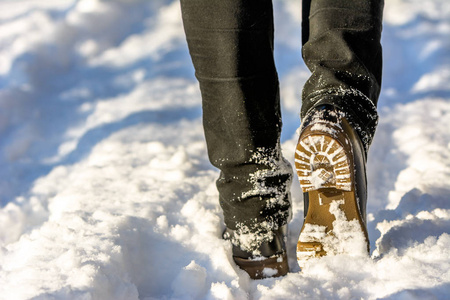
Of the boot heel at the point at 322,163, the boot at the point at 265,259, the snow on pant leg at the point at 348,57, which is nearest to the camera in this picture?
the boot heel at the point at 322,163

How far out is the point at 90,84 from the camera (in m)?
3.16

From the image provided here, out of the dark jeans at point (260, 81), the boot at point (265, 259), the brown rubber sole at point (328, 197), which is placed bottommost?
the boot at point (265, 259)

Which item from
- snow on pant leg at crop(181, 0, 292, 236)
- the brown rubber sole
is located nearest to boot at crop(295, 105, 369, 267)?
the brown rubber sole

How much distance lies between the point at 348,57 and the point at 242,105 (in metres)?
0.27

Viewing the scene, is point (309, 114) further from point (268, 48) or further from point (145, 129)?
point (145, 129)

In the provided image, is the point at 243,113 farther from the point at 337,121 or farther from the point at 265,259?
the point at 265,259

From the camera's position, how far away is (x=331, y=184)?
3.38 feet

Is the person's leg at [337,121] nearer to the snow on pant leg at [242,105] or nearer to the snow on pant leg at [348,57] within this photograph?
the snow on pant leg at [348,57]

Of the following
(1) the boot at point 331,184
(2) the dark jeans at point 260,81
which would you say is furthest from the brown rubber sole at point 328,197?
(2) the dark jeans at point 260,81

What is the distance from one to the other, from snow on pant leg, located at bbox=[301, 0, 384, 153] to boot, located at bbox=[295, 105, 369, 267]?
69mm

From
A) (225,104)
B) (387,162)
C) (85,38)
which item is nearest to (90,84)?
(85,38)

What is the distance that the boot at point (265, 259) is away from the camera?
1209 mm

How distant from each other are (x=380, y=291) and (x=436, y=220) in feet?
1.32

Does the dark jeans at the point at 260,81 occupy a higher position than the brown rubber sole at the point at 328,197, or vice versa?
the dark jeans at the point at 260,81
